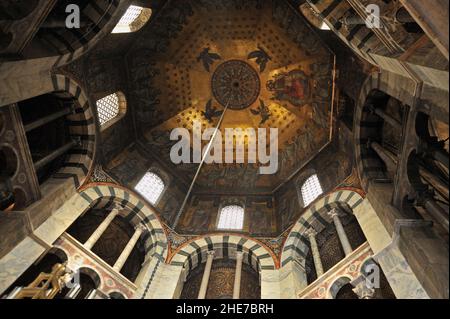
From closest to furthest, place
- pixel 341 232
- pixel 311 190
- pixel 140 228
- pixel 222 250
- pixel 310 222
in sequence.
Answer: pixel 341 232 → pixel 310 222 → pixel 140 228 → pixel 222 250 → pixel 311 190

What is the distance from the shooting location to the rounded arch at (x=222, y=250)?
399 inches

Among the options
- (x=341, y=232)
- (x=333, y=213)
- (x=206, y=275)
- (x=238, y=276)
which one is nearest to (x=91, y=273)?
(x=206, y=275)

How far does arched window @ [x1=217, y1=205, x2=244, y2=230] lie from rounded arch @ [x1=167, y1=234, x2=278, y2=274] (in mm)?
985

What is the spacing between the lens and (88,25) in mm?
8859

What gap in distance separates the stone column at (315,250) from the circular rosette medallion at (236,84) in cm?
787

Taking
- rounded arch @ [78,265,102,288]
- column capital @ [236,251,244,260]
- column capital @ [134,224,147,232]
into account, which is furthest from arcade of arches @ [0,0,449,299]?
column capital @ [134,224,147,232]

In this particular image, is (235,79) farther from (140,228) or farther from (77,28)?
(140,228)

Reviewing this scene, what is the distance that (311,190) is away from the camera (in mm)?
11938

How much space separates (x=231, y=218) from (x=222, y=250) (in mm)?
1910

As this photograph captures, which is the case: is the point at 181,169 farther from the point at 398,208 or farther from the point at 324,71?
the point at 398,208

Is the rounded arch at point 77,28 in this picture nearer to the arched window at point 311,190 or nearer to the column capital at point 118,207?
the column capital at point 118,207

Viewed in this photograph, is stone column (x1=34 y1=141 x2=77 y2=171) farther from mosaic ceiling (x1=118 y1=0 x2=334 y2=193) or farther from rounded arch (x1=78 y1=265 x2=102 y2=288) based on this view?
mosaic ceiling (x1=118 y1=0 x2=334 y2=193)

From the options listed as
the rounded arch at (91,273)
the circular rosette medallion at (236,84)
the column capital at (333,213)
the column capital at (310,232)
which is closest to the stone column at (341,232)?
the column capital at (333,213)
